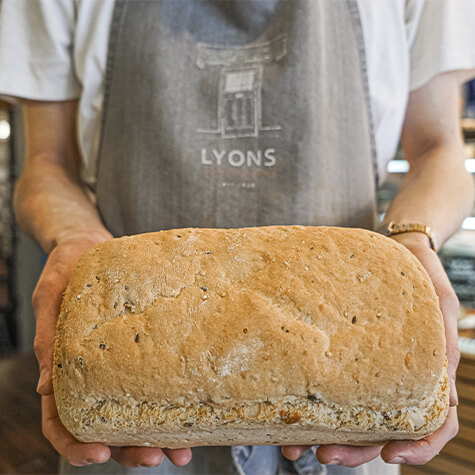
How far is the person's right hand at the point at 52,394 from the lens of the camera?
855 mm

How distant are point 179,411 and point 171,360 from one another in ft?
0.29

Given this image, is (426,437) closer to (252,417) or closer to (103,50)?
→ (252,417)

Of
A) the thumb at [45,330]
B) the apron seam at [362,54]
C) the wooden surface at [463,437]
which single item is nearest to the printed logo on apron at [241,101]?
the apron seam at [362,54]

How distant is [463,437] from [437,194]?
2151 millimetres

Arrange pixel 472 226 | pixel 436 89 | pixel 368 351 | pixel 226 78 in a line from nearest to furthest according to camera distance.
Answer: pixel 368 351
pixel 226 78
pixel 436 89
pixel 472 226

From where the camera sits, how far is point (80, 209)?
4.01 feet

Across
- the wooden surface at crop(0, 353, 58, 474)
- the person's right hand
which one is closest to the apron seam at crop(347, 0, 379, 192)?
the person's right hand

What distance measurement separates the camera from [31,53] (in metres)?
1.30

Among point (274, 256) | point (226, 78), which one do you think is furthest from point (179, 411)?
point (226, 78)

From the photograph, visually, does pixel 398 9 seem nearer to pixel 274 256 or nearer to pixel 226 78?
pixel 226 78

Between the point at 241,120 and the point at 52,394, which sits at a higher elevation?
the point at 241,120

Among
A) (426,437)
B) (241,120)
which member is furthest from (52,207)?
(426,437)

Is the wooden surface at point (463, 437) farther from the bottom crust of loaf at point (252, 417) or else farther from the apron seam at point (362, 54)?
the bottom crust of loaf at point (252, 417)

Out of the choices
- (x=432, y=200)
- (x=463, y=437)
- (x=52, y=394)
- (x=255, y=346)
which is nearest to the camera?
(x=255, y=346)
